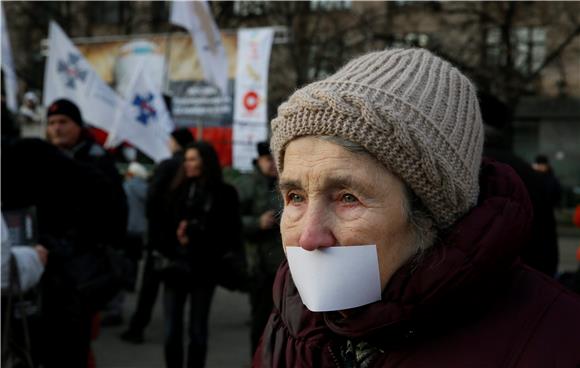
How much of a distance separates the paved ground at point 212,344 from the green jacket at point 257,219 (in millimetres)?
1027

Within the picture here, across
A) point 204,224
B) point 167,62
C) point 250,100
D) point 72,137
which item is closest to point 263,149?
point 204,224

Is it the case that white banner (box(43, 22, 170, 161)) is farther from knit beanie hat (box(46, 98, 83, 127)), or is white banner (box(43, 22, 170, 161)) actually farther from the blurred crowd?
knit beanie hat (box(46, 98, 83, 127))

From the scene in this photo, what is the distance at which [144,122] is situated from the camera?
10.3 m

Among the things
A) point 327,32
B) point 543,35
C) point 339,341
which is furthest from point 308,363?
point 543,35

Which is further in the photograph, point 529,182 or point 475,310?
point 529,182

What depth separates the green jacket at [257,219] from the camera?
6.22m

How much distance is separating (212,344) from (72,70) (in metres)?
4.58

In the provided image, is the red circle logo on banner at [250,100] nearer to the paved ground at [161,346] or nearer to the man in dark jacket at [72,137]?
the paved ground at [161,346]

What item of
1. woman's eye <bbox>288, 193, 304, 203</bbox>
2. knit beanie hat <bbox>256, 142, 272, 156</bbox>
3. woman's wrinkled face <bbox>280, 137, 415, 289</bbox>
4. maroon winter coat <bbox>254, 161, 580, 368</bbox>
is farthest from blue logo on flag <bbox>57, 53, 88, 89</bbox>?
maroon winter coat <bbox>254, 161, 580, 368</bbox>

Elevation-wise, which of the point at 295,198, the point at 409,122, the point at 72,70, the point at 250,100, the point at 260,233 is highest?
the point at 409,122

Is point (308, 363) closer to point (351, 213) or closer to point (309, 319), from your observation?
point (309, 319)

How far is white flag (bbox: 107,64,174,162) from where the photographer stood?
33.0ft

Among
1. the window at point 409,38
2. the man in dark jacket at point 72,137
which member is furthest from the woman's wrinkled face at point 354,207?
the window at point 409,38

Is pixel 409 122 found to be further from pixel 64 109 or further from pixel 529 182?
pixel 64 109
